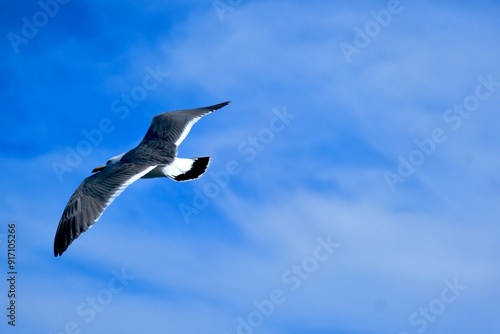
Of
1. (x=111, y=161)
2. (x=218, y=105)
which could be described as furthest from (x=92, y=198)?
(x=218, y=105)

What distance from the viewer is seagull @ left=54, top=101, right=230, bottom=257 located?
11.4 m

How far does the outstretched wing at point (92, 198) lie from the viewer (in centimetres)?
1127

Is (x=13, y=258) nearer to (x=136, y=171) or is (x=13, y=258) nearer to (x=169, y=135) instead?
(x=136, y=171)

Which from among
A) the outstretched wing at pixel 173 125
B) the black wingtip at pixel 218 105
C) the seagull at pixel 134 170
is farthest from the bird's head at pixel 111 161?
the black wingtip at pixel 218 105

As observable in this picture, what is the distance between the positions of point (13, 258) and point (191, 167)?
141 inches

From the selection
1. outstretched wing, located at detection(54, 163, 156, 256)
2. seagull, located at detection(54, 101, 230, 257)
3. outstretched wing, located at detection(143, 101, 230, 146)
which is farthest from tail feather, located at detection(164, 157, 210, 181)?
outstretched wing, located at detection(143, 101, 230, 146)

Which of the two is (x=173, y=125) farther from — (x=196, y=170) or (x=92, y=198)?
(x=92, y=198)

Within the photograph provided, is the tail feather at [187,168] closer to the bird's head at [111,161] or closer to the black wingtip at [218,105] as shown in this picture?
the bird's head at [111,161]

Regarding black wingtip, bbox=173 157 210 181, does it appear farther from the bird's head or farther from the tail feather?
the bird's head

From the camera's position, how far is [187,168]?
12.7 metres

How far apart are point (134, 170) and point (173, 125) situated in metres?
2.34

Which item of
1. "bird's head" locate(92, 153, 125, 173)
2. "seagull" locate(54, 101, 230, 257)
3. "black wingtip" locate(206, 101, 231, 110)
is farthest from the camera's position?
"black wingtip" locate(206, 101, 231, 110)

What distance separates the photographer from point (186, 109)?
50.1 feet

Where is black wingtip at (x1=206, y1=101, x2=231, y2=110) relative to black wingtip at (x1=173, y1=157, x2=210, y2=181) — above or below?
above
